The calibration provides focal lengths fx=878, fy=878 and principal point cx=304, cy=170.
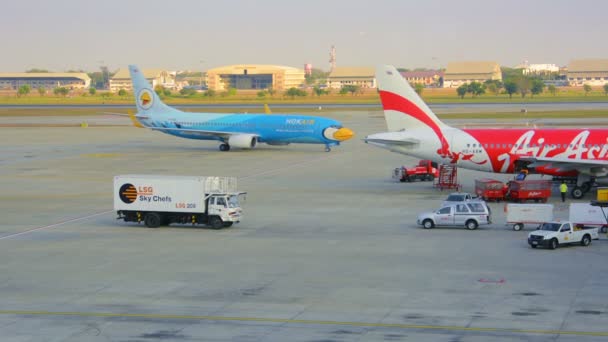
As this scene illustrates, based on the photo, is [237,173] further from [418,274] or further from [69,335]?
[69,335]

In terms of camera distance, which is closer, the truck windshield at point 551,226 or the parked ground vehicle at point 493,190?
the truck windshield at point 551,226

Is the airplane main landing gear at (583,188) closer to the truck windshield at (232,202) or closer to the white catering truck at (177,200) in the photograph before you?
the white catering truck at (177,200)

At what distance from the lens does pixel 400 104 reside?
62312 mm

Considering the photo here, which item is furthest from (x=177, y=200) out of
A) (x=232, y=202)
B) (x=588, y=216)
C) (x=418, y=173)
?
(x=418, y=173)

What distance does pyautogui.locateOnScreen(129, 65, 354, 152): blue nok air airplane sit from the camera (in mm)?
92375

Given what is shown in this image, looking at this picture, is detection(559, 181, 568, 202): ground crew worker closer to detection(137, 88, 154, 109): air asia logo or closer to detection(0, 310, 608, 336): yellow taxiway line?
detection(0, 310, 608, 336): yellow taxiway line

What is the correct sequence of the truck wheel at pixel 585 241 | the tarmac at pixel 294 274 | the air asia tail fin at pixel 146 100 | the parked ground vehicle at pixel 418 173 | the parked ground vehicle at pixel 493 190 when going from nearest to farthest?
the tarmac at pixel 294 274
the truck wheel at pixel 585 241
the parked ground vehicle at pixel 493 190
the parked ground vehicle at pixel 418 173
the air asia tail fin at pixel 146 100

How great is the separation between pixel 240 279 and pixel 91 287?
5.77 metres

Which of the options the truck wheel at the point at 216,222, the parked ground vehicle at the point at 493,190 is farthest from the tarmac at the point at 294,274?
the parked ground vehicle at the point at 493,190

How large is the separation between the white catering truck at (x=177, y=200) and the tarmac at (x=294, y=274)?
2.32 feet

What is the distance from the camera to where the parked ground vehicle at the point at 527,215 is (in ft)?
150

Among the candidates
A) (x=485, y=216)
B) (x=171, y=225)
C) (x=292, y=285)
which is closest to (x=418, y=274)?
(x=292, y=285)

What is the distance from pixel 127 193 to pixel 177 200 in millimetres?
3058

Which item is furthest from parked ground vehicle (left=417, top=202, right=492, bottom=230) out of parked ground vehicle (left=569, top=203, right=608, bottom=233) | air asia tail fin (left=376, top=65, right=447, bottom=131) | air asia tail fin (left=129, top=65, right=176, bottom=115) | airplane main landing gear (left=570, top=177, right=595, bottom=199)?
air asia tail fin (left=129, top=65, right=176, bottom=115)
